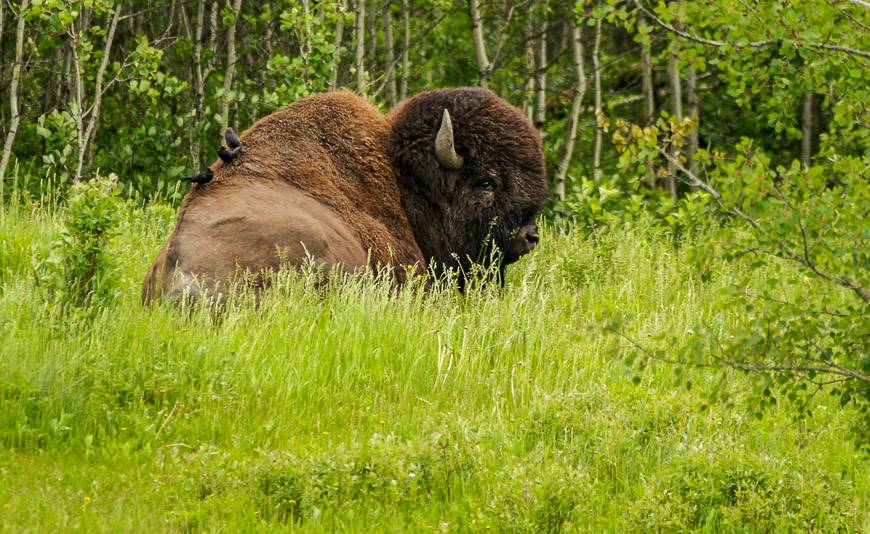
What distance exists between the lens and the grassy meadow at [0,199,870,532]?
533 centimetres

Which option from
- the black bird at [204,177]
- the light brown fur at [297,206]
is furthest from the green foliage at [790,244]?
the black bird at [204,177]

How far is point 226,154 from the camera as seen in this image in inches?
326

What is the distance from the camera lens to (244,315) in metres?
6.95

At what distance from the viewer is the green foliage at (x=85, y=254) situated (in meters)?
6.81

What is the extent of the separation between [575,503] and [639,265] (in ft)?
17.0

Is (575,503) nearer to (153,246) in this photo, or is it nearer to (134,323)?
(134,323)

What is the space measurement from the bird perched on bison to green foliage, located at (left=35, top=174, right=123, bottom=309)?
0.45m

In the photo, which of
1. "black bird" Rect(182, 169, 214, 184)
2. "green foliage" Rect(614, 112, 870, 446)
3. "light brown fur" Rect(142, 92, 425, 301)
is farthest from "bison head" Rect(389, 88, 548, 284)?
"green foliage" Rect(614, 112, 870, 446)

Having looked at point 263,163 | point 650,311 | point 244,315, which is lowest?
point 650,311

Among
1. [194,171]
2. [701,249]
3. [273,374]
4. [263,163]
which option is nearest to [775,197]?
[701,249]

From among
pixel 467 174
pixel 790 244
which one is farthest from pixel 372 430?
pixel 467 174

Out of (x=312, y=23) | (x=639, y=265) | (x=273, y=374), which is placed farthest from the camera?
(x=312, y=23)

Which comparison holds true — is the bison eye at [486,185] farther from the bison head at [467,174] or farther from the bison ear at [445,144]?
the bison ear at [445,144]

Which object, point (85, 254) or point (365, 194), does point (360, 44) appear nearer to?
point (365, 194)
